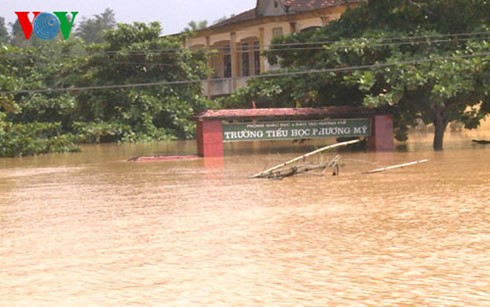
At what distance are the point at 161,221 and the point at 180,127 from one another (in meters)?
32.7

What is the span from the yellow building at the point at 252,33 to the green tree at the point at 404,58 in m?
12.2

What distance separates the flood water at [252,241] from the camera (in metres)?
7.41

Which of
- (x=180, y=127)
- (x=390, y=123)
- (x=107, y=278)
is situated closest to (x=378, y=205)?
(x=107, y=278)

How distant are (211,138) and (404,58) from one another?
6.94m

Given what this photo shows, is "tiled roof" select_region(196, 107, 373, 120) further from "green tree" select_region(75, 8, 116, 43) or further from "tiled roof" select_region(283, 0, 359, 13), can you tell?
"green tree" select_region(75, 8, 116, 43)

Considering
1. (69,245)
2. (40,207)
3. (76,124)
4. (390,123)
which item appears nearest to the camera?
(69,245)

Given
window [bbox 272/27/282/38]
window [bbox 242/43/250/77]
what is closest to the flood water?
window [bbox 272/27/282/38]

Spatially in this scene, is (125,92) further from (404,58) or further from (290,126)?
(404,58)

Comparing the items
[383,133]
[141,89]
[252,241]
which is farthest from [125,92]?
[252,241]

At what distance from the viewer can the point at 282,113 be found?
26969 mm

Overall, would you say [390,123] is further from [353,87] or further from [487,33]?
[487,33]

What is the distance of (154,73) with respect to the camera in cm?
4575

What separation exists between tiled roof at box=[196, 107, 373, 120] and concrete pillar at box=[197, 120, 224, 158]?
0.26m

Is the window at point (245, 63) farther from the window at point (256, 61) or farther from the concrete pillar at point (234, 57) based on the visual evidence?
the window at point (256, 61)
